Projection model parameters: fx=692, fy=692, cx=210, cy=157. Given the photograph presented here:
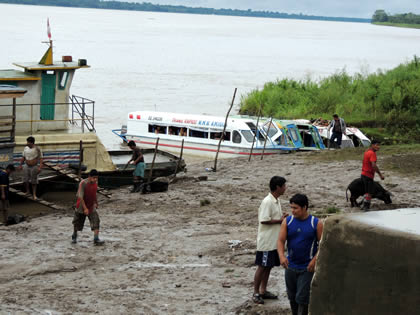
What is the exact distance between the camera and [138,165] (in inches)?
743

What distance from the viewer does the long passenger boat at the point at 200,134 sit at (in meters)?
26.2

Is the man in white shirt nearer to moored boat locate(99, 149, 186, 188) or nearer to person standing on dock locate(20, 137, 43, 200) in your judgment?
person standing on dock locate(20, 137, 43, 200)

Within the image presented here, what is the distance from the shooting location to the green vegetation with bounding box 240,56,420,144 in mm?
29641

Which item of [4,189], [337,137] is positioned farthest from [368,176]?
[337,137]

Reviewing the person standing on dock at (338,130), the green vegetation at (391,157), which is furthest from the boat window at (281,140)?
the green vegetation at (391,157)

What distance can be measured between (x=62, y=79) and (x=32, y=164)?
416cm

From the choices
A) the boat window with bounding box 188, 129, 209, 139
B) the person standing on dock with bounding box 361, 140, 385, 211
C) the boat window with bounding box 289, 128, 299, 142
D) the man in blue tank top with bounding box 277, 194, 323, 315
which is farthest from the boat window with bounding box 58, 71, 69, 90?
the man in blue tank top with bounding box 277, 194, 323, 315

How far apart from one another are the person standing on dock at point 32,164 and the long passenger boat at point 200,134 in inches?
379

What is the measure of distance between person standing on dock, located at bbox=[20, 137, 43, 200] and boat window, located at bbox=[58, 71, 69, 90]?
12.3 ft

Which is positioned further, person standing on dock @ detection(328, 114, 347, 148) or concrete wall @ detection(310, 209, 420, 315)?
person standing on dock @ detection(328, 114, 347, 148)

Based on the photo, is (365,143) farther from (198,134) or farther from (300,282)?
(300,282)

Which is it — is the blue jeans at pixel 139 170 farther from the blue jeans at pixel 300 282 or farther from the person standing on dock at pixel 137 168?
the blue jeans at pixel 300 282

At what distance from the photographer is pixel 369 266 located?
612cm

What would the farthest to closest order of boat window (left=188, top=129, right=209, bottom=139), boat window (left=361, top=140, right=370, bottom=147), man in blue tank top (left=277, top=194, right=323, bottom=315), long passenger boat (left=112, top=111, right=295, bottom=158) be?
1. boat window (left=188, top=129, right=209, bottom=139)
2. boat window (left=361, top=140, right=370, bottom=147)
3. long passenger boat (left=112, top=111, right=295, bottom=158)
4. man in blue tank top (left=277, top=194, right=323, bottom=315)
